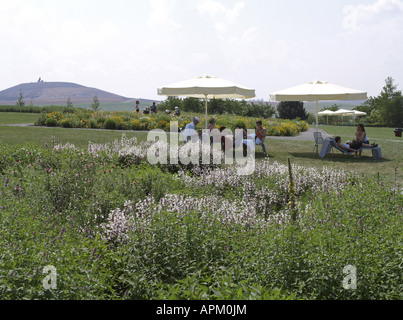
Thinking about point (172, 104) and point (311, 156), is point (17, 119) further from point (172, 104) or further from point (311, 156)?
point (311, 156)

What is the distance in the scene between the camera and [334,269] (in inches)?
140

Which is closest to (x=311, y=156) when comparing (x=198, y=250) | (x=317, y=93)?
(x=317, y=93)

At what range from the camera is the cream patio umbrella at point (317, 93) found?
1379cm

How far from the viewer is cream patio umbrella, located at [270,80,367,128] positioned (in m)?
13.8

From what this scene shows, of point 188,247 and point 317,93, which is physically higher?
point 317,93

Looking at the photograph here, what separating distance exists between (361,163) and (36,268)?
1066cm

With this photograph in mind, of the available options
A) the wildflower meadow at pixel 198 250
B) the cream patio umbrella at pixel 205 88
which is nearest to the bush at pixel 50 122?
the cream patio umbrella at pixel 205 88

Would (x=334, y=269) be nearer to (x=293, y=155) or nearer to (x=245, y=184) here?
(x=245, y=184)

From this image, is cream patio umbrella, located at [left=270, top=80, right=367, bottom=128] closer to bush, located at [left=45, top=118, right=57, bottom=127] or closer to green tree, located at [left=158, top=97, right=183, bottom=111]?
bush, located at [left=45, top=118, right=57, bottom=127]

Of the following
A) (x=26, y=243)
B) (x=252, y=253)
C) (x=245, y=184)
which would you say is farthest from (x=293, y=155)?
(x=26, y=243)

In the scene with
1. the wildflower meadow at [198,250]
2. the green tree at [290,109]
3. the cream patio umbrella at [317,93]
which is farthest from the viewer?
the green tree at [290,109]

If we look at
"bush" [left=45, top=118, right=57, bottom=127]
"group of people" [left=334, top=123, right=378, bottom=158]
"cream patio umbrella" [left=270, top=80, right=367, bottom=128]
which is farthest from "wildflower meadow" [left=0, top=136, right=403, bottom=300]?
"bush" [left=45, top=118, right=57, bottom=127]

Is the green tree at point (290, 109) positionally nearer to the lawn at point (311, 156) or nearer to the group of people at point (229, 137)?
the lawn at point (311, 156)

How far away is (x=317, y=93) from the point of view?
13664 millimetres
